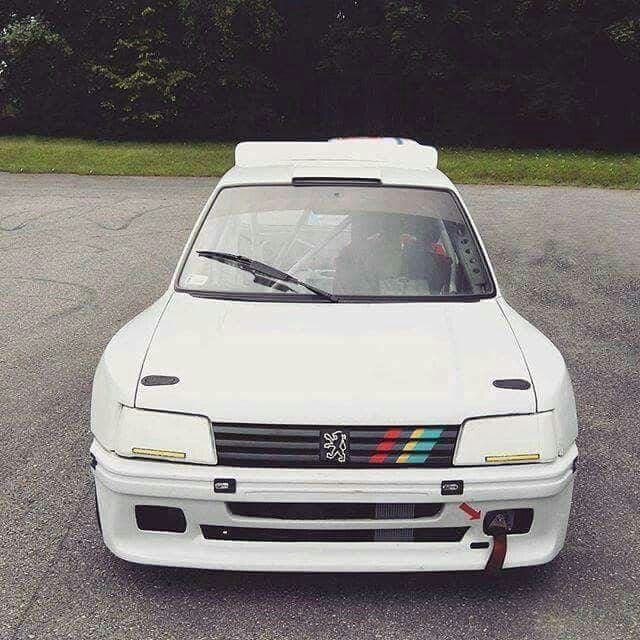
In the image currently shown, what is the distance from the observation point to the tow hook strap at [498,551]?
3.50 metres

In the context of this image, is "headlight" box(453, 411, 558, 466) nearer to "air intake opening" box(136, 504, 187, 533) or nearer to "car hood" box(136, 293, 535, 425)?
"car hood" box(136, 293, 535, 425)

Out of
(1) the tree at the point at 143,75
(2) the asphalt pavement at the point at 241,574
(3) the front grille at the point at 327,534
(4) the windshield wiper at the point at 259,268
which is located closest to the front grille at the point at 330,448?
(3) the front grille at the point at 327,534

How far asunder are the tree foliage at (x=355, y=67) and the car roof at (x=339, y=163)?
85.5ft

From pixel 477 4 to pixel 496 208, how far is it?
19.9 meters

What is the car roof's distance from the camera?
5039 mm

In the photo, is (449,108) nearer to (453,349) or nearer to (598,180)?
(598,180)

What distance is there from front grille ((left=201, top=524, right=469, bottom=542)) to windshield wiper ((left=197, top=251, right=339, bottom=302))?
1.26 m

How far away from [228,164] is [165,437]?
20375 millimetres

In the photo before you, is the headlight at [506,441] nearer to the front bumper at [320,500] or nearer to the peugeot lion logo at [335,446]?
the front bumper at [320,500]

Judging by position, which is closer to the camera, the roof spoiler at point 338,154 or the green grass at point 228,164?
the roof spoiler at point 338,154

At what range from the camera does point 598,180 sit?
20844 millimetres

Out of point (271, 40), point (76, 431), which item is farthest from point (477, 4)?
point (76, 431)

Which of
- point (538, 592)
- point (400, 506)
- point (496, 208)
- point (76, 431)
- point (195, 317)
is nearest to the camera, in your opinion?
point (400, 506)

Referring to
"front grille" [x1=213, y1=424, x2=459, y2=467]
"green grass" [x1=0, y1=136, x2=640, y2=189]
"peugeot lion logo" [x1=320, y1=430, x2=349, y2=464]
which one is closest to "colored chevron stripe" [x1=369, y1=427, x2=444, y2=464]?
"front grille" [x1=213, y1=424, x2=459, y2=467]
